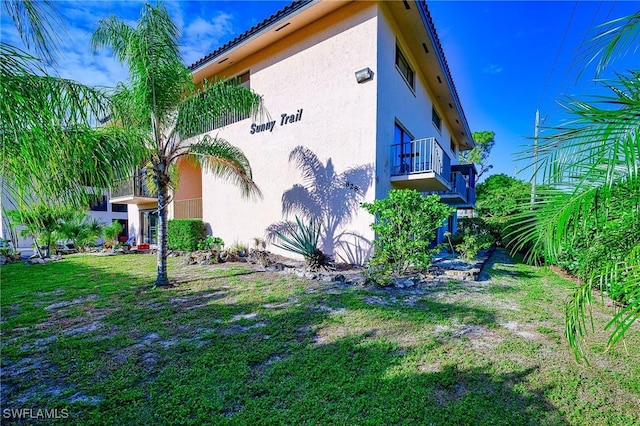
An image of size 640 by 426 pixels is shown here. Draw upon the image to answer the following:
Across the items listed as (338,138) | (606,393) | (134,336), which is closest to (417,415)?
(606,393)

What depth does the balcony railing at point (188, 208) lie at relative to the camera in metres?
15.0

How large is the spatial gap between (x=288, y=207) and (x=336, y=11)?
667 cm

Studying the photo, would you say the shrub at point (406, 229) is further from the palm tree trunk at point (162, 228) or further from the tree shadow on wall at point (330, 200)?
the palm tree trunk at point (162, 228)

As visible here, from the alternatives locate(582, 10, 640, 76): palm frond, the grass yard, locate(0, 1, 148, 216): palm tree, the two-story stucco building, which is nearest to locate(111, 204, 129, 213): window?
the two-story stucco building

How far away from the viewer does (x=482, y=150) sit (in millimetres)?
34969

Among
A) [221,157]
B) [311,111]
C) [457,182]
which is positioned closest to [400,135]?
[311,111]

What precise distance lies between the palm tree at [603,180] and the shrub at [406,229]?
4380mm

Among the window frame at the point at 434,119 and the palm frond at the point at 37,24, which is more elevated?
the window frame at the point at 434,119

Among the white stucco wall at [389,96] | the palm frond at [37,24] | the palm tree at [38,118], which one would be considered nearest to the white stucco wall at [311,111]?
the white stucco wall at [389,96]

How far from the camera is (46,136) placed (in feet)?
7.91

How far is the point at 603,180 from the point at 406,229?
5.14 metres

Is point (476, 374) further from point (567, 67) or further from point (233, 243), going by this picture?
point (233, 243)

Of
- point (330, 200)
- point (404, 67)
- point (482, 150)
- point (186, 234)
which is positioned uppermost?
point (482, 150)

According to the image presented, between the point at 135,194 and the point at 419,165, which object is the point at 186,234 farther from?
the point at 419,165
